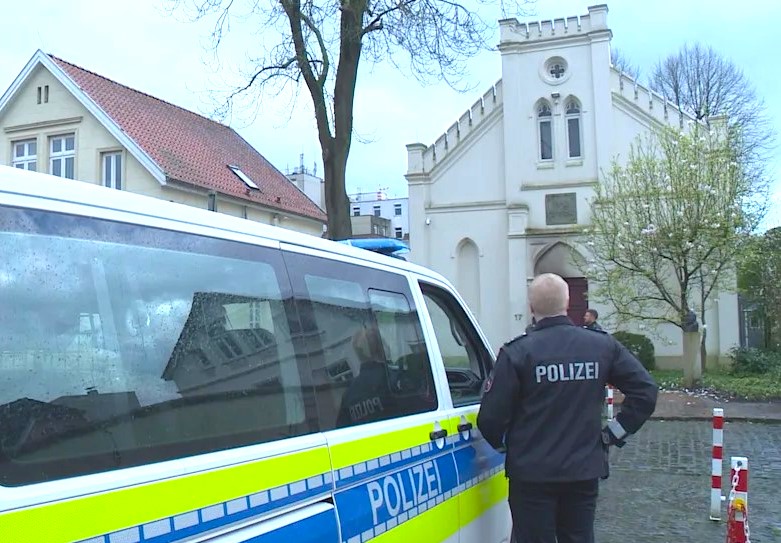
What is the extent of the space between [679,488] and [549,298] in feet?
17.5

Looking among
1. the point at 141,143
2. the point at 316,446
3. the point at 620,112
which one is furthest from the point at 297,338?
the point at 620,112

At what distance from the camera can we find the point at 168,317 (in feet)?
6.09

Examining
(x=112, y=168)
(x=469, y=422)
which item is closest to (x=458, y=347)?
(x=469, y=422)

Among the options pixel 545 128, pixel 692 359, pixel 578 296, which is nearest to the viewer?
pixel 692 359

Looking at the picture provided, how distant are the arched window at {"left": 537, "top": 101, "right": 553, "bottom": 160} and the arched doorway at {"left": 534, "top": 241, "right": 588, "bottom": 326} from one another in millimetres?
3200

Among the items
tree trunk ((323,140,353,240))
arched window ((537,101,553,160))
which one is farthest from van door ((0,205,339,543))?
arched window ((537,101,553,160))

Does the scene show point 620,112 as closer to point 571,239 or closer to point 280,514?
point 571,239

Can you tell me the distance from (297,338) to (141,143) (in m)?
22.2

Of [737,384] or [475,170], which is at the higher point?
[475,170]

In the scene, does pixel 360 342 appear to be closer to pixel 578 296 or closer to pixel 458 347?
pixel 458 347

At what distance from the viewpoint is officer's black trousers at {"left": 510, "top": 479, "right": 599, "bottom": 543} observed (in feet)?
10.5

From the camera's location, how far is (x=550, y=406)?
3.17m

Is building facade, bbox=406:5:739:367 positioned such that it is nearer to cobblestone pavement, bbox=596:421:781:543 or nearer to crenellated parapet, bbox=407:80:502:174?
crenellated parapet, bbox=407:80:502:174

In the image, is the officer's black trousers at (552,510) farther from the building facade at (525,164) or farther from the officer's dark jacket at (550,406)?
the building facade at (525,164)
